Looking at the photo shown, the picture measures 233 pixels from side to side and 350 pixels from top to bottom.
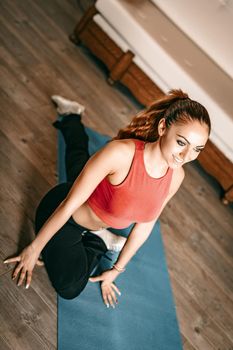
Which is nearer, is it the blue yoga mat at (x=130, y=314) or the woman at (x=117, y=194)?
the woman at (x=117, y=194)

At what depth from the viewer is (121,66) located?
2896 millimetres

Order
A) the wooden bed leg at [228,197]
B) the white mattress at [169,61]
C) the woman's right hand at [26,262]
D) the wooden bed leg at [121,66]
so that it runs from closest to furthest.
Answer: the woman's right hand at [26,262] → the white mattress at [169,61] → the wooden bed leg at [228,197] → the wooden bed leg at [121,66]

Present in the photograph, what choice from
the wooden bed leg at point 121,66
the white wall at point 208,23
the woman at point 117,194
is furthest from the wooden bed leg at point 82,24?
the woman at point 117,194

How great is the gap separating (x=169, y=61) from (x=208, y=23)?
2.81 feet

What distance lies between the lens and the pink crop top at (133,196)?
128 cm

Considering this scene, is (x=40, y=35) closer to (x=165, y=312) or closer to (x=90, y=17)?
(x=90, y=17)

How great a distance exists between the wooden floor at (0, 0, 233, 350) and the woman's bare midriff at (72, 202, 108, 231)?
0.87 ft

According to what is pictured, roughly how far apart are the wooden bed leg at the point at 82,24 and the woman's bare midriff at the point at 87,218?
6.94 ft

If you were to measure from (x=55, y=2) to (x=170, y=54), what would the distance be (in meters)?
1.51

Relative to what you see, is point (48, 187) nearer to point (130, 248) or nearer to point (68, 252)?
point (68, 252)

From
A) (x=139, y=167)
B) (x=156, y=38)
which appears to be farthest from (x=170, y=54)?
(x=139, y=167)

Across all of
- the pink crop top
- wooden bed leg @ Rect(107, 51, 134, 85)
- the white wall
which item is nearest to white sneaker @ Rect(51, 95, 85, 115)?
wooden bed leg @ Rect(107, 51, 134, 85)

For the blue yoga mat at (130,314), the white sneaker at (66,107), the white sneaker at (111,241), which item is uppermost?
the white sneaker at (66,107)

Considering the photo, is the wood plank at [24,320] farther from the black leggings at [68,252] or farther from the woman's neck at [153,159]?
the woman's neck at [153,159]
